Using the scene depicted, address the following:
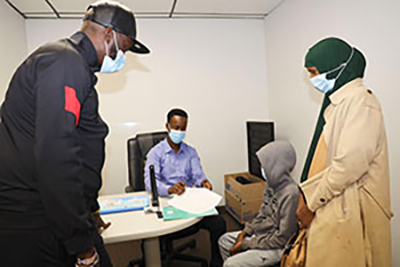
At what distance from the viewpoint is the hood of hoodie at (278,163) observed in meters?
1.65

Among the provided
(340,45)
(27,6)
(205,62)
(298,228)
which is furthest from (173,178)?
(27,6)

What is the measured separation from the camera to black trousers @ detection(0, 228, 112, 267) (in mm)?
979

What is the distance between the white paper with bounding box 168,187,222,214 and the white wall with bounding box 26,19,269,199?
180cm

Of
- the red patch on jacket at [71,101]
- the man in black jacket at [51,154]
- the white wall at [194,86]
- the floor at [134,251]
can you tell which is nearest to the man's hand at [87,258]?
the man in black jacket at [51,154]

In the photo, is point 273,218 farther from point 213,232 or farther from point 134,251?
point 134,251

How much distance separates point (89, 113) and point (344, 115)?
1.12 m

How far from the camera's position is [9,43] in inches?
109

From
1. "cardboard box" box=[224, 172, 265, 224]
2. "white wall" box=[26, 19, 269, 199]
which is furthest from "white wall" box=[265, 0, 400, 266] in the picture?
"cardboard box" box=[224, 172, 265, 224]

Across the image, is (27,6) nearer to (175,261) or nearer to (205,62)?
(205,62)

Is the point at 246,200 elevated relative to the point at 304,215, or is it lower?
lower

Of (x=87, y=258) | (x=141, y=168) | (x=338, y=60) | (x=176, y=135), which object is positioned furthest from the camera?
(x=141, y=168)

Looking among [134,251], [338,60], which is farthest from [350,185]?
[134,251]

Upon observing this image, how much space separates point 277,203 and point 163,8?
2463 millimetres

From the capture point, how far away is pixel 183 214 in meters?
1.60
